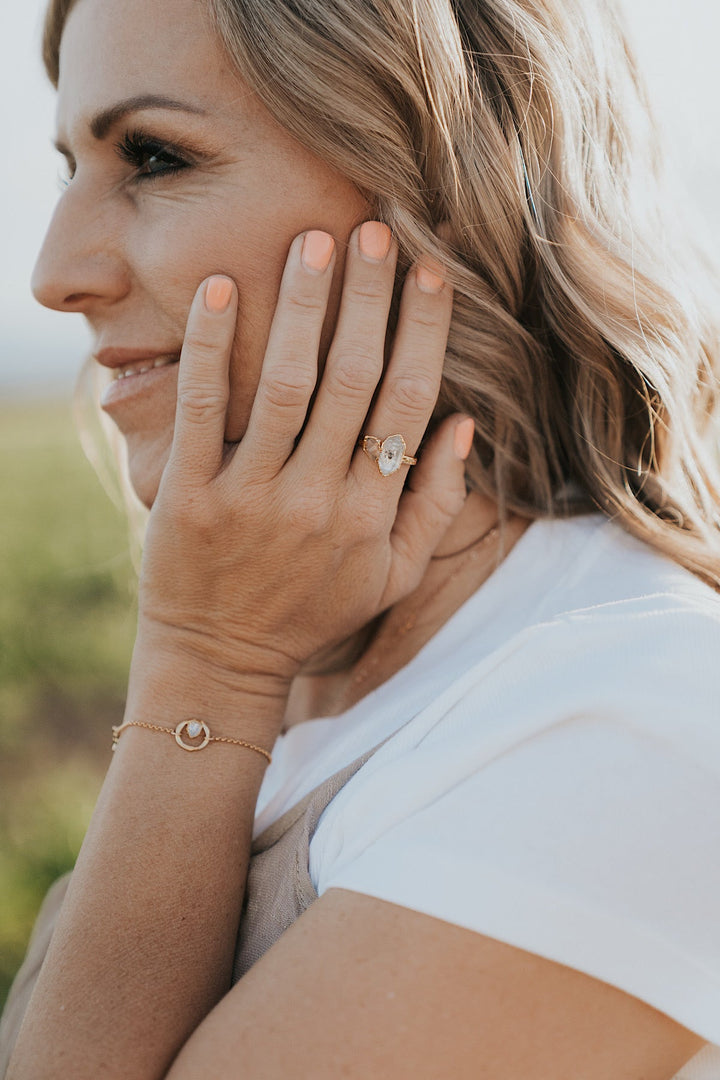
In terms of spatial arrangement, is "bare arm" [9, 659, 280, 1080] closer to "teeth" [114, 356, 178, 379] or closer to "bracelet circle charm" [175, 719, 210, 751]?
"bracelet circle charm" [175, 719, 210, 751]

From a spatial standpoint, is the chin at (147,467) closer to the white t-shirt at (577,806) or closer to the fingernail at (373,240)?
the fingernail at (373,240)

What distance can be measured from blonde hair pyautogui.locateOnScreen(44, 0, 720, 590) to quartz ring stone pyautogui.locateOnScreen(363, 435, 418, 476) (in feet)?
0.71

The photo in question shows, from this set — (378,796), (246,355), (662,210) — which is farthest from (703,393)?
(378,796)

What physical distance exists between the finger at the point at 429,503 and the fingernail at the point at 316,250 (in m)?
0.44

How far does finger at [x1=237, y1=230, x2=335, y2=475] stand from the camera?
1728 millimetres

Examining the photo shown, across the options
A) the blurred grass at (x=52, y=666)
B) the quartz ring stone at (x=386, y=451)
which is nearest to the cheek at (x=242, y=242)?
the quartz ring stone at (x=386, y=451)

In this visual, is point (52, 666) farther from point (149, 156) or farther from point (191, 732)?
point (149, 156)

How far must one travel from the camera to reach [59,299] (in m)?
1.96

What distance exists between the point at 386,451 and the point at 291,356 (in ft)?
0.88

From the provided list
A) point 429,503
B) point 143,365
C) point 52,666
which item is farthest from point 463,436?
point 52,666

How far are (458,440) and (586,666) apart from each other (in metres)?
0.72

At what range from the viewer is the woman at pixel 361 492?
1.25m

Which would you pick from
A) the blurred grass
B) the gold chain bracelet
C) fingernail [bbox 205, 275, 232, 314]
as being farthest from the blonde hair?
the blurred grass

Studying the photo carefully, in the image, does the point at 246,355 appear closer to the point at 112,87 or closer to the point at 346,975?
the point at 112,87
